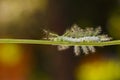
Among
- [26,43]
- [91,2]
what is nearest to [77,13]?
[91,2]

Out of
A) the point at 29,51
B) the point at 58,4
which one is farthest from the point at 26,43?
the point at 58,4

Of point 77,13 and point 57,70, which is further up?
point 77,13

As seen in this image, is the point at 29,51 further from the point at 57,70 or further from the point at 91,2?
the point at 91,2
